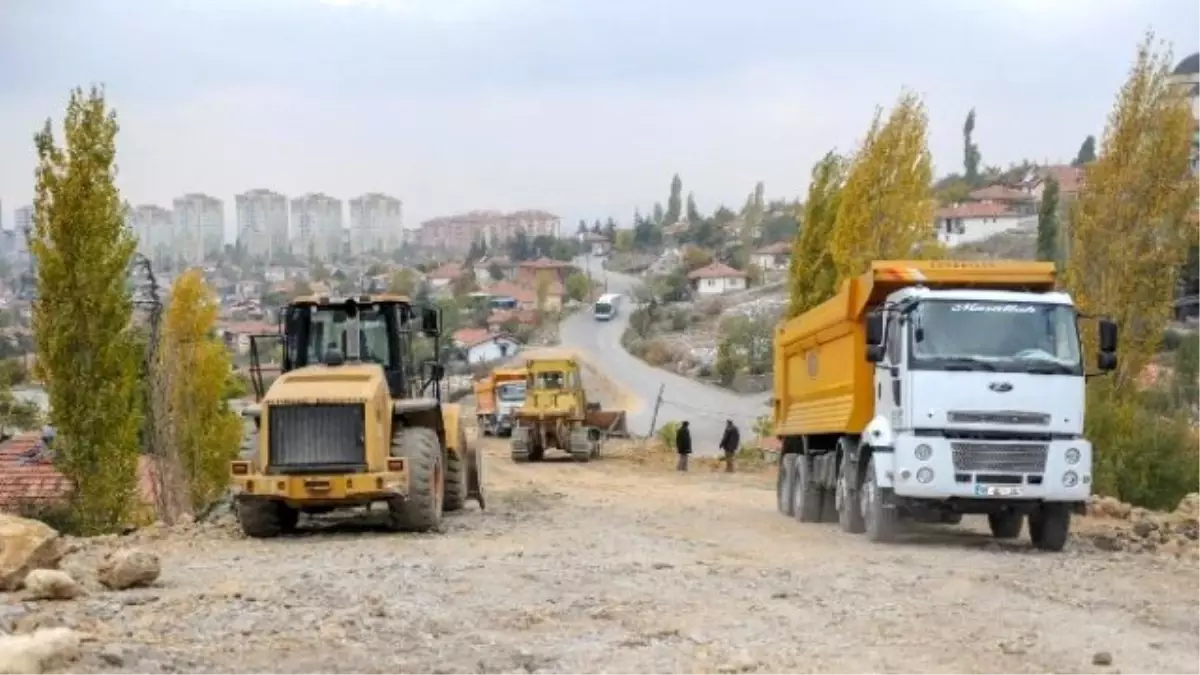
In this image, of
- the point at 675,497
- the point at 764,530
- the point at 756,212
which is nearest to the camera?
the point at 764,530

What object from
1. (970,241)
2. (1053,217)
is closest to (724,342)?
(1053,217)

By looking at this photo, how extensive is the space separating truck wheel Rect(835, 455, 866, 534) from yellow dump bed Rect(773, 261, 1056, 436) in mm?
443

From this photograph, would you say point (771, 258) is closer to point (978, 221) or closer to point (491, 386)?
point (978, 221)

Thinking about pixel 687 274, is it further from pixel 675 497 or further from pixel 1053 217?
pixel 675 497

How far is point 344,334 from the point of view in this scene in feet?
63.5

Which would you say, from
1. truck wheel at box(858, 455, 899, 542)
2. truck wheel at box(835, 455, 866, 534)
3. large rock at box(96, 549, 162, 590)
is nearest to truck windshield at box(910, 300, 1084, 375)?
truck wheel at box(858, 455, 899, 542)

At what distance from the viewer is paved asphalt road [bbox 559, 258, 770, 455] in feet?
204

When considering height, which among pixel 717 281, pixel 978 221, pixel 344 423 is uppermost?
pixel 978 221

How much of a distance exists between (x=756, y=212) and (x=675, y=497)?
548ft

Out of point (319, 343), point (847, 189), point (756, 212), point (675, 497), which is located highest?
point (756, 212)

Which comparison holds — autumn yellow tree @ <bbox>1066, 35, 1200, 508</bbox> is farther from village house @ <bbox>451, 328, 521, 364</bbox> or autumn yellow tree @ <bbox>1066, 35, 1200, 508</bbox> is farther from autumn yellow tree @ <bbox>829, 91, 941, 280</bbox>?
village house @ <bbox>451, 328, 521, 364</bbox>

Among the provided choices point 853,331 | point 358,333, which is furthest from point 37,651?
point 853,331

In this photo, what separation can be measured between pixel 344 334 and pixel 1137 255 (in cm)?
1450

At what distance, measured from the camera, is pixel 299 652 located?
934cm
